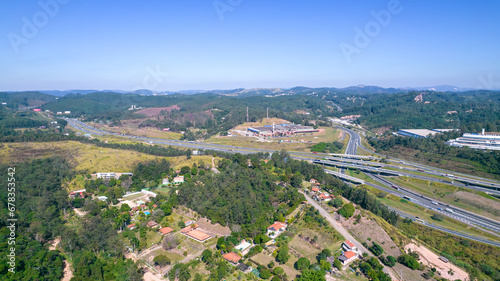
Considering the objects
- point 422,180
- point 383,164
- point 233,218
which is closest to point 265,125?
point 383,164

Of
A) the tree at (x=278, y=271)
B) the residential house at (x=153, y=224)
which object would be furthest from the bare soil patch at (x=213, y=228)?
the tree at (x=278, y=271)

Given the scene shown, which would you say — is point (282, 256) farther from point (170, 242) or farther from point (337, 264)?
point (170, 242)

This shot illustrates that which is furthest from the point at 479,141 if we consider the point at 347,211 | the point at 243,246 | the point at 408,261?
the point at 243,246

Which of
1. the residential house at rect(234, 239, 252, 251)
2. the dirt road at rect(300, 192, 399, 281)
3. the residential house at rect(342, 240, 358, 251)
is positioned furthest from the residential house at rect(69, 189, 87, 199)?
the residential house at rect(342, 240, 358, 251)

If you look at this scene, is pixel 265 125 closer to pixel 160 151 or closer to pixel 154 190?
pixel 160 151

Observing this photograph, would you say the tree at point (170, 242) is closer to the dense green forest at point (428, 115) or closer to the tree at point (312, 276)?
the tree at point (312, 276)

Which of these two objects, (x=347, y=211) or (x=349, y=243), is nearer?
(x=349, y=243)

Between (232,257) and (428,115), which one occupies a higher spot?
(428,115)
